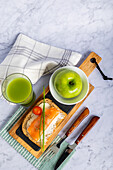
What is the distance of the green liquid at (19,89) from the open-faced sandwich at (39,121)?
0.25ft

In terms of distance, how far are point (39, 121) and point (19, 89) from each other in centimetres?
17

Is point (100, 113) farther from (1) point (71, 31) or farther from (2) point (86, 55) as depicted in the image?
(1) point (71, 31)

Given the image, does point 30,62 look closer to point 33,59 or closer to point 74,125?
point 33,59

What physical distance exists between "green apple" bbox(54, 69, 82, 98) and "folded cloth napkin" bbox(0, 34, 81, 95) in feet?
0.36

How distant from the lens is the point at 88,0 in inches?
39.2

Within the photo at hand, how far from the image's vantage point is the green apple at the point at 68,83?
0.81m

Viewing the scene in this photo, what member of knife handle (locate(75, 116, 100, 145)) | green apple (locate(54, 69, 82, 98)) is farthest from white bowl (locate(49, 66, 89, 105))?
knife handle (locate(75, 116, 100, 145))

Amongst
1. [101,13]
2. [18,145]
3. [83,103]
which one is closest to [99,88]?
[83,103]

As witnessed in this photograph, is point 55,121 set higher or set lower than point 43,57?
lower

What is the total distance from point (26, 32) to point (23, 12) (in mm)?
104

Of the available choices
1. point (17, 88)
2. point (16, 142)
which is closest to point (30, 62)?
point (17, 88)

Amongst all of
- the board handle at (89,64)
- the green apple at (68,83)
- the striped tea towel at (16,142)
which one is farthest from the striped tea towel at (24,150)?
the board handle at (89,64)

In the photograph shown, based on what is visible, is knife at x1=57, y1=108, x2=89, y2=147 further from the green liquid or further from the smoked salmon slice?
the green liquid

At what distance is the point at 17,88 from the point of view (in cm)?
85
